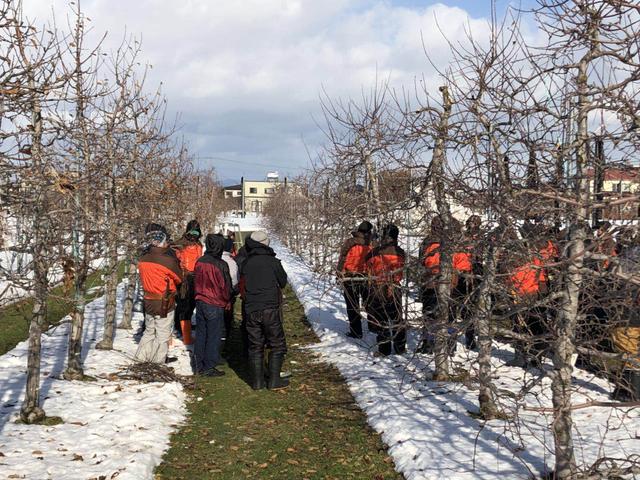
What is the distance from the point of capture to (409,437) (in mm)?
6324

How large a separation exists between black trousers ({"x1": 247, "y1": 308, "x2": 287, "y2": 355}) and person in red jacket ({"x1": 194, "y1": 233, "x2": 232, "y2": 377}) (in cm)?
96

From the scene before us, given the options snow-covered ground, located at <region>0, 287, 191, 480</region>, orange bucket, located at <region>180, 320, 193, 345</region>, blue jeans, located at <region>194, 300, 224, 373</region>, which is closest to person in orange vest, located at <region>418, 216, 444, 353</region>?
snow-covered ground, located at <region>0, 287, 191, 480</region>

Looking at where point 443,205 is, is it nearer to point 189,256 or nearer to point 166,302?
point 166,302

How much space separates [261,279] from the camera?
839cm

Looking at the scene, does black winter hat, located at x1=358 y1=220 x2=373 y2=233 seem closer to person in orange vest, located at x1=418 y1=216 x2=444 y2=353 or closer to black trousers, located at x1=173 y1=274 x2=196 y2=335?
person in orange vest, located at x1=418 y1=216 x2=444 y2=353

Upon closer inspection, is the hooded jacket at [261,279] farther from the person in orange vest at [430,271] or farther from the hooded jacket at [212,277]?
the person in orange vest at [430,271]

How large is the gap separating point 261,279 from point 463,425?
10.9ft

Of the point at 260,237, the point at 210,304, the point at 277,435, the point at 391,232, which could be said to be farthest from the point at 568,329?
the point at 210,304

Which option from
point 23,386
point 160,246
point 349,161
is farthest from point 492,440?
point 349,161

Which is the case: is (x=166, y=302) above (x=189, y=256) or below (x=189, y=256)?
below

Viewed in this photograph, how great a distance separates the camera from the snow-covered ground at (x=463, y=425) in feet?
17.7

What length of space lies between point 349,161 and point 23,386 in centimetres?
759

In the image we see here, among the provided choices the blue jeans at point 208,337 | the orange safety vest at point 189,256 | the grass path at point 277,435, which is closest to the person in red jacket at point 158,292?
the blue jeans at point 208,337

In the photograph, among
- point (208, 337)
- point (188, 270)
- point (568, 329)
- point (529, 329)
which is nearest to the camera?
point (568, 329)
